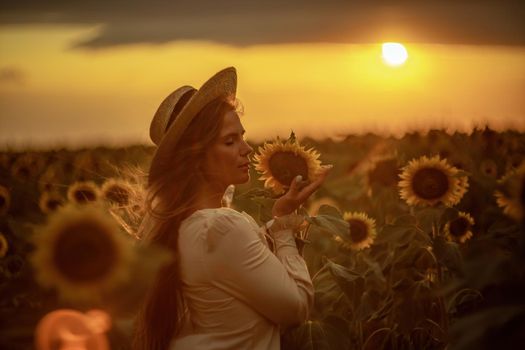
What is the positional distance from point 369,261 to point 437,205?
54cm

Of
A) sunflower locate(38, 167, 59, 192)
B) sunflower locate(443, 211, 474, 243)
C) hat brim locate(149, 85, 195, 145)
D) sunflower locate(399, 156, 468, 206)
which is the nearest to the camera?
hat brim locate(149, 85, 195, 145)

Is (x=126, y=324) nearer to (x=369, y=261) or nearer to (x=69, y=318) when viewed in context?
(x=69, y=318)

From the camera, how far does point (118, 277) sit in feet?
6.46

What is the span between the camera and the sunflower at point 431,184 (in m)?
5.39

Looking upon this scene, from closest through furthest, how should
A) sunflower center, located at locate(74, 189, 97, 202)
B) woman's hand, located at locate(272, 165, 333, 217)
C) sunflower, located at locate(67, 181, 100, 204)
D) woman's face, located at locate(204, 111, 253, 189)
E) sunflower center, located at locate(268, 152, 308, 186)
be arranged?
woman's hand, located at locate(272, 165, 333, 217)
woman's face, located at locate(204, 111, 253, 189)
sunflower center, located at locate(268, 152, 308, 186)
sunflower center, located at locate(74, 189, 97, 202)
sunflower, located at locate(67, 181, 100, 204)

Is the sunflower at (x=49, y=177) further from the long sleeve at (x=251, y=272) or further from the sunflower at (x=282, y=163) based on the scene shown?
the long sleeve at (x=251, y=272)

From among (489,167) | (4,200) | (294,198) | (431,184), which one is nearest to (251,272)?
(294,198)

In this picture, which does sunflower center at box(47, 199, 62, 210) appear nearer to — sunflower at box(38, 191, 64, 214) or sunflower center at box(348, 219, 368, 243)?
sunflower at box(38, 191, 64, 214)

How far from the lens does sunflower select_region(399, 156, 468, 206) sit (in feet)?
17.7

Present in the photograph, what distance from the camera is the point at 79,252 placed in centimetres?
222

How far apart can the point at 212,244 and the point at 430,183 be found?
2.46m

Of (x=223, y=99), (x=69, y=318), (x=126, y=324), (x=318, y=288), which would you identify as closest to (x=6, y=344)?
(x=126, y=324)

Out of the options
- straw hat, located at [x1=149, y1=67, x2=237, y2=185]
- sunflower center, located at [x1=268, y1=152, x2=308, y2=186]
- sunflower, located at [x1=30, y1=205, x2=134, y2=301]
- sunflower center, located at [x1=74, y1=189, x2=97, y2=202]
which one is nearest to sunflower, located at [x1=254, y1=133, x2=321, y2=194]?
sunflower center, located at [x1=268, y1=152, x2=308, y2=186]

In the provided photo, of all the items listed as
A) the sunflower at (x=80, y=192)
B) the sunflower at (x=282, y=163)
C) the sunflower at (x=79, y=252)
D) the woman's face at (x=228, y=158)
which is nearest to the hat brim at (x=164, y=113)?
the woman's face at (x=228, y=158)
